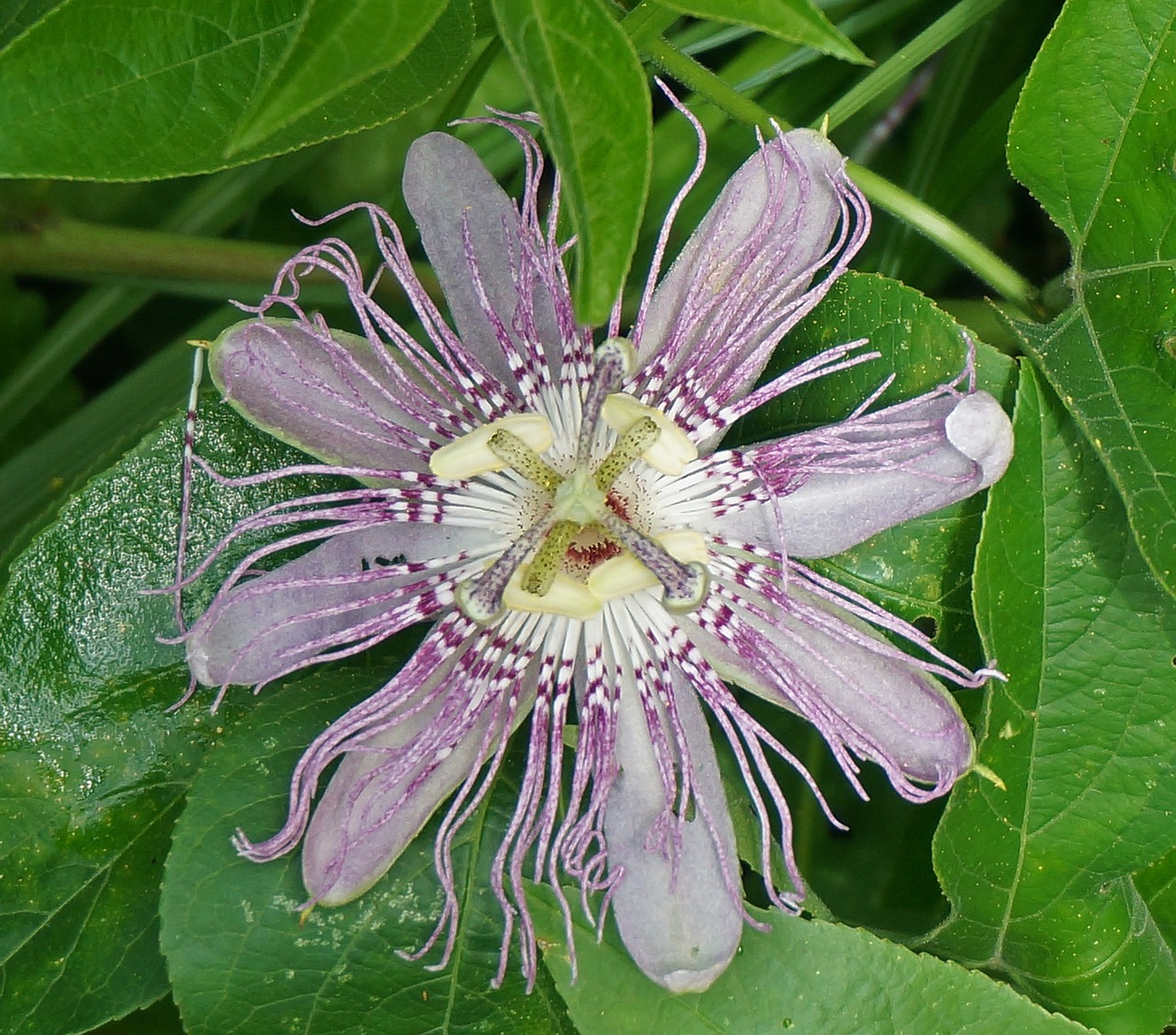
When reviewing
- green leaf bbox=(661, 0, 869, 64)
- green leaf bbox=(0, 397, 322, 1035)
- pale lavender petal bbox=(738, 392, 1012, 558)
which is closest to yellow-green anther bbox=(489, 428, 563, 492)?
pale lavender petal bbox=(738, 392, 1012, 558)

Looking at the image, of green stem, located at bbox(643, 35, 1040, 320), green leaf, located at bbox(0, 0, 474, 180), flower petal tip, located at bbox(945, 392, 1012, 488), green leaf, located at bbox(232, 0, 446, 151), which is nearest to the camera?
green leaf, located at bbox(232, 0, 446, 151)

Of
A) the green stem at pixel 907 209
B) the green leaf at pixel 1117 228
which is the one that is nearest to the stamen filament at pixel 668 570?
the green leaf at pixel 1117 228

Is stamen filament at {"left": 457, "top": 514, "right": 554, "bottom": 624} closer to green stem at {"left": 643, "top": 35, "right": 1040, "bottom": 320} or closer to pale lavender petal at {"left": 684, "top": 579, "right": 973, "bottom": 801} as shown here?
pale lavender petal at {"left": 684, "top": 579, "right": 973, "bottom": 801}

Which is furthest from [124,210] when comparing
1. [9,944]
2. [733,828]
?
[733,828]

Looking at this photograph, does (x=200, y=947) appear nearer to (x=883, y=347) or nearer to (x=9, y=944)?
(x=9, y=944)

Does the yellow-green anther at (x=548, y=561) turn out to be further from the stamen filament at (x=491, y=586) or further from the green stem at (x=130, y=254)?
the green stem at (x=130, y=254)

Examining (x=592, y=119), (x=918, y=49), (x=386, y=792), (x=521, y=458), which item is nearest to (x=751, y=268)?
(x=521, y=458)

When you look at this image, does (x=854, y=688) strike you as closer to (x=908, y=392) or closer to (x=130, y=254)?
(x=908, y=392)
